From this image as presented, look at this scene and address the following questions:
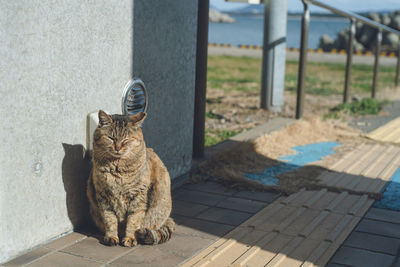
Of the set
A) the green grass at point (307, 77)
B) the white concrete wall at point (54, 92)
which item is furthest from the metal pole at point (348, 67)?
the white concrete wall at point (54, 92)

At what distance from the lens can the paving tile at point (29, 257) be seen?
3.02 metres

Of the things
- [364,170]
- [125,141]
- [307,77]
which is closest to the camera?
[125,141]

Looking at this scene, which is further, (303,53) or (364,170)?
(303,53)

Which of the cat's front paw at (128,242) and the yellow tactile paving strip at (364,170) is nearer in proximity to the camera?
the cat's front paw at (128,242)

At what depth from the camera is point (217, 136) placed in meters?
6.93

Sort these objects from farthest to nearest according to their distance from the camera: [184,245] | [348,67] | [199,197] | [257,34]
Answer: [257,34] → [348,67] → [199,197] → [184,245]

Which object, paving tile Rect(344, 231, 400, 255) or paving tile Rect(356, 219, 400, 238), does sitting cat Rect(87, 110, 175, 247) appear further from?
paving tile Rect(356, 219, 400, 238)

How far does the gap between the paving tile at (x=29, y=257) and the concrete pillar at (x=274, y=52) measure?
5.87 meters

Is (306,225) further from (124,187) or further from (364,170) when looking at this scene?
(364,170)

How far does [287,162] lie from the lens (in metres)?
5.74

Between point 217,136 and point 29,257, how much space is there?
4.10 metres

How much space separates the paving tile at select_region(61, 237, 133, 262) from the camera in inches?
125

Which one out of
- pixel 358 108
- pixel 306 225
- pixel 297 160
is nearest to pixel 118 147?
pixel 306 225

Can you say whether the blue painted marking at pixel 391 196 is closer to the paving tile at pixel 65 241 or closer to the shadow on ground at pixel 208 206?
the shadow on ground at pixel 208 206
